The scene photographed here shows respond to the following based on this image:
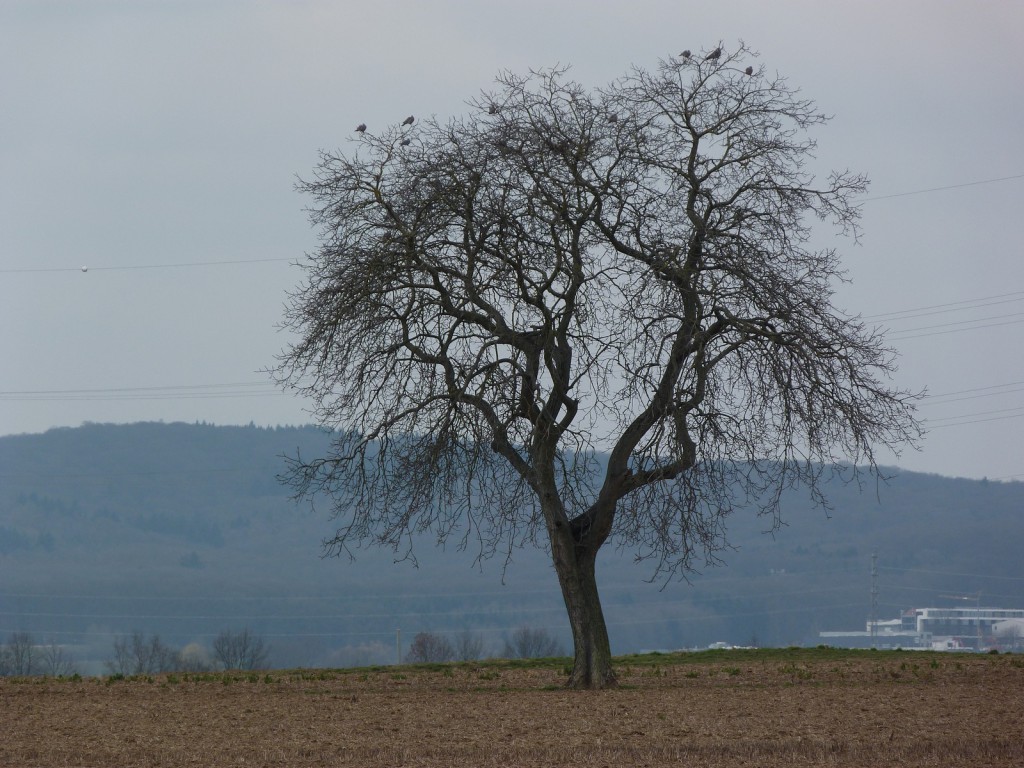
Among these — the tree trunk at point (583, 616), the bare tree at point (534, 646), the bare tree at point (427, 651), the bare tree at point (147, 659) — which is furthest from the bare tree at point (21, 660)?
the bare tree at point (534, 646)

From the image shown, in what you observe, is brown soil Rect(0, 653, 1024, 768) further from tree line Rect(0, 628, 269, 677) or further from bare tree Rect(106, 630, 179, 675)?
bare tree Rect(106, 630, 179, 675)

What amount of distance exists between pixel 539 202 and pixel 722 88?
3547mm

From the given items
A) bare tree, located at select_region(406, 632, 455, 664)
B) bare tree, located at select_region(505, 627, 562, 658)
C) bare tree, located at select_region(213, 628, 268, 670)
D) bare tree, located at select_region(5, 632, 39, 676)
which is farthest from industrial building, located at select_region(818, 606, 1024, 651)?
bare tree, located at select_region(5, 632, 39, 676)

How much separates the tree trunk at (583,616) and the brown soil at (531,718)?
0.70m

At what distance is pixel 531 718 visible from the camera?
57.0ft

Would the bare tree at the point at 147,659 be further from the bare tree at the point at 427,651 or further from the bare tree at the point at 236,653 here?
the bare tree at the point at 427,651

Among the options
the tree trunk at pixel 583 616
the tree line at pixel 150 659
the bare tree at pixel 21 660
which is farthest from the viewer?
the bare tree at pixel 21 660

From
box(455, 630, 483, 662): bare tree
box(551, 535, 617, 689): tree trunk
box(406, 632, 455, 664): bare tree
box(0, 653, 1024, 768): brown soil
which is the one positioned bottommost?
box(455, 630, 483, 662): bare tree

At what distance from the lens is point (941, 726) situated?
16.1 metres

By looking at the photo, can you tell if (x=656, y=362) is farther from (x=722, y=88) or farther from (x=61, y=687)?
(x=61, y=687)

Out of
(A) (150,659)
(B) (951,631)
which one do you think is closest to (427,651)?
(A) (150,659)

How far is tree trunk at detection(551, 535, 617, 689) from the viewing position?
2148 cm

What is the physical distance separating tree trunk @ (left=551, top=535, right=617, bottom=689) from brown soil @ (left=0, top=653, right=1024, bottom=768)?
698 mm

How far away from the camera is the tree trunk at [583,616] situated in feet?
70.5
